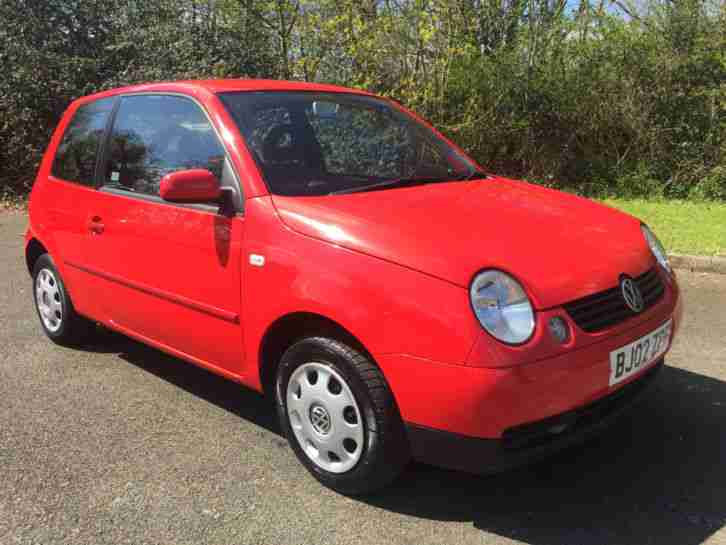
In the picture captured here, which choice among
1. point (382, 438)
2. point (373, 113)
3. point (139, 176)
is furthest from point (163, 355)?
point (382, 438)

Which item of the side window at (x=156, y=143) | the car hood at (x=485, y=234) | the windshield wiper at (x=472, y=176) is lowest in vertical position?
the car hood at (x=485, y=234)

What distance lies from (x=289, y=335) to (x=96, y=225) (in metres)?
1.68

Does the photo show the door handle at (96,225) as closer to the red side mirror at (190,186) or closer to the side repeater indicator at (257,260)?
the red side mirror at (190,186)

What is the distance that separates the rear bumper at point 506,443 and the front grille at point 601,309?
0.30 metres

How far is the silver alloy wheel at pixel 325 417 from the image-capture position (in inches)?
113

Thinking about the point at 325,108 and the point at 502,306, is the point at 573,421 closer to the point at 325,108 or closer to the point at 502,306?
the point at 502,306

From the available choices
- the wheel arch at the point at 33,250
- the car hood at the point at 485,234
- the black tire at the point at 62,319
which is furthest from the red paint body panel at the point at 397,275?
the wheel arch at the point at 33,250

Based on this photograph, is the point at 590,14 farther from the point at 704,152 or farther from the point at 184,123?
the point at 184,123

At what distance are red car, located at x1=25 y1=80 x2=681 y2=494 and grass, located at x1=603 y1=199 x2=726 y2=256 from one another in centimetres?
384

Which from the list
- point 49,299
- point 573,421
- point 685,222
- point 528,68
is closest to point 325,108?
point 573,421

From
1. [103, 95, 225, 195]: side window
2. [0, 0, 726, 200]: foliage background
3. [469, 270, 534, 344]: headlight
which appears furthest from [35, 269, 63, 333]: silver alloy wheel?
[0, 0, 726, 200]: foliage background

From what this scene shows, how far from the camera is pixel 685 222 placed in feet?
27.0

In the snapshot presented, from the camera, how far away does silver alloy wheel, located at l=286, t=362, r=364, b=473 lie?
113 inches

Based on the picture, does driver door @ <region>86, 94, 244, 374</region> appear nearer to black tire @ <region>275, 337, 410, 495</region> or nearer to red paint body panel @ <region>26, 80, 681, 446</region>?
red paint body panel @ <region>26, 80, 681, 446</region>
